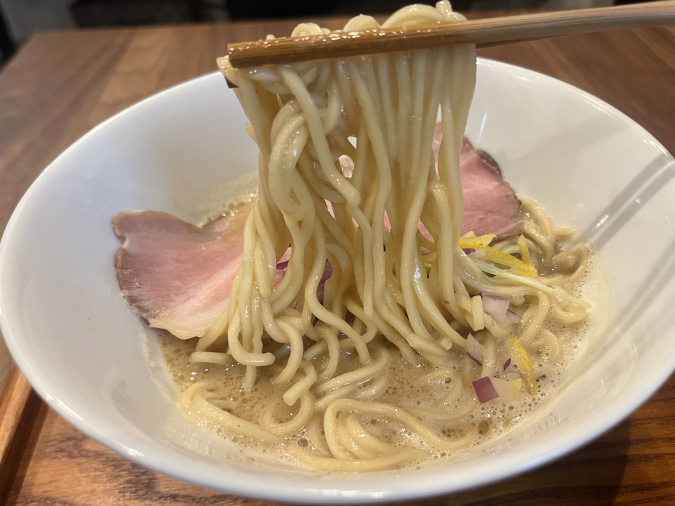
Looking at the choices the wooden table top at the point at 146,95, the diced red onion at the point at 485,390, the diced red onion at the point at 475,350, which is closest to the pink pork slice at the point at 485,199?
the diced red onion at the point at 475,350

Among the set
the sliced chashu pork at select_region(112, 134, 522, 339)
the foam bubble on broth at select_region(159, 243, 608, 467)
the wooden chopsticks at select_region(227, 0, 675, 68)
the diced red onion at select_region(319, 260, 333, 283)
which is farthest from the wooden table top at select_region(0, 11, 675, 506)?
the wooden chopsticks at select_region(227, 0, 675, 68)

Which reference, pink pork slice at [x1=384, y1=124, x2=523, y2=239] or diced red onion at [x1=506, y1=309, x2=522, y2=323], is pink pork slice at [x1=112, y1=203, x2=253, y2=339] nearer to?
pink pork slice at [x1=384, y1=124, x2=523, y2=239]

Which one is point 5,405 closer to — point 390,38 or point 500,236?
point 390,38

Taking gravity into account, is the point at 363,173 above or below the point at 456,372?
above

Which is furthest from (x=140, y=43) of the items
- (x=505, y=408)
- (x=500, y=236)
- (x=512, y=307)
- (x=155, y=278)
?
(x=505, y=408)

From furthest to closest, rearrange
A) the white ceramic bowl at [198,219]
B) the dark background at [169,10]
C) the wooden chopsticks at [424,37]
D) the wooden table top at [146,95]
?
1. the dark background at [169,10]
2. the wooden table top at [146,95]
3. the wooden chopsticks at [424,37]
4. the white ceramic bowl at [198,219]

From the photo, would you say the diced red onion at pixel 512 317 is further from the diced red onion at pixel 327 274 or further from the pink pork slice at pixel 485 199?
the diced red onion at pixel 327 274
